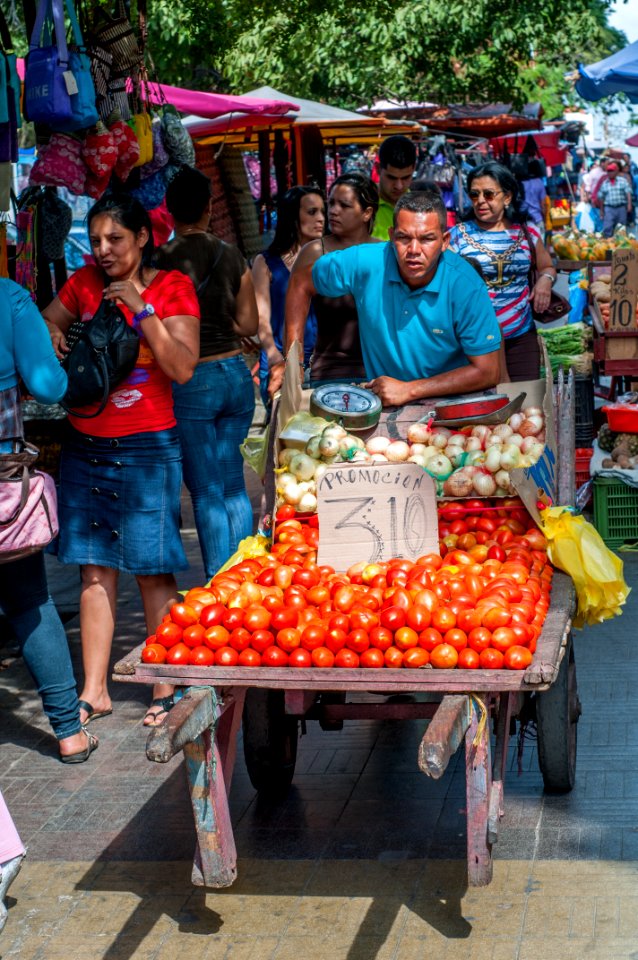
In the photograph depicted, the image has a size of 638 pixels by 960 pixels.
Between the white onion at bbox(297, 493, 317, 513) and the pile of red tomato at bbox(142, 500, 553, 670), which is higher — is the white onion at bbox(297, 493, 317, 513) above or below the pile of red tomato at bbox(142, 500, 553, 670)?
above

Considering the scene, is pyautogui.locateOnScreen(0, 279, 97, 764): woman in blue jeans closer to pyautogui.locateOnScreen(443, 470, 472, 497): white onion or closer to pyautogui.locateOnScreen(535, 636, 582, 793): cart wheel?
pyautogui.locateOnScreen(443, 470, 472, 497): white onion

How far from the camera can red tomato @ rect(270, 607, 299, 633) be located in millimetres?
3859

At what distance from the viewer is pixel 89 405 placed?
5.35 metres

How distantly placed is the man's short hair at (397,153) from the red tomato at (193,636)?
407 centimetres

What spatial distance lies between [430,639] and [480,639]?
0.14 m

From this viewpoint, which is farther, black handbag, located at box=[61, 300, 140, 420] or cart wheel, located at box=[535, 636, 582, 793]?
black handbag, located at box=[61, 300, 140, 420]

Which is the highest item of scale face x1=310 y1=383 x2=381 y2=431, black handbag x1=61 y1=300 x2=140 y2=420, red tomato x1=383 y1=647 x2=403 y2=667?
black handbag x1=61 y1=300 x2=140 y2=420

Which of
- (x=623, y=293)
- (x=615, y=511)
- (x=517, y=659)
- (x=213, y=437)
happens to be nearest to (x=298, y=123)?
(x=623, y=293)

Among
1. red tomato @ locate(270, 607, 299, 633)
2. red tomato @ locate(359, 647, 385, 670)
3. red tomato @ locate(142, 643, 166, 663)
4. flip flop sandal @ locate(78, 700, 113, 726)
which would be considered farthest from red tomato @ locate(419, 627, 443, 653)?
flip flop sandal @ locate(78, 700, 113, 726)

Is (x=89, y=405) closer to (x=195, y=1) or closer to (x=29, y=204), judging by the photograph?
(x=29, y=204)

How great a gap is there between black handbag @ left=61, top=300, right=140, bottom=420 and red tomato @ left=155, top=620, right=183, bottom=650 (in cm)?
155

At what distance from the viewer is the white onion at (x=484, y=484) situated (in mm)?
4699

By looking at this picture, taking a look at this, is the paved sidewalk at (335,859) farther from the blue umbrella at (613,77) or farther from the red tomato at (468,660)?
the blue umbrella at (613,77)

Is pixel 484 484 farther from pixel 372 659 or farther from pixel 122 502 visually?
pixel 122 502
